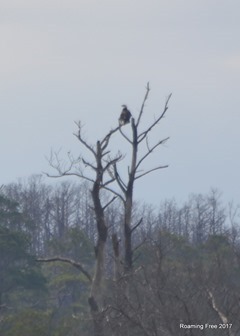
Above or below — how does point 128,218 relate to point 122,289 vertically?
above

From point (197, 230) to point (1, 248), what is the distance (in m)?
19.3

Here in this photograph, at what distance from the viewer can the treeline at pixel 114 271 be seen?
13.1 m

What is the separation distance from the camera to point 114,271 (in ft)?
57.8

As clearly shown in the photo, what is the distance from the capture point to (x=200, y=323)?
41.2ft

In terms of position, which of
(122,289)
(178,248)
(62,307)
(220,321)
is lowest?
(220,321)

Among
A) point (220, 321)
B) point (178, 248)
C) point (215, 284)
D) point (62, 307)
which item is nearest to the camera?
point (220, 321)

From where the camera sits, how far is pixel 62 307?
3525 centimetres

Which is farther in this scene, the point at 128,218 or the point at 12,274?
the point at 12,274

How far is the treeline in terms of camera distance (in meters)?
13.1

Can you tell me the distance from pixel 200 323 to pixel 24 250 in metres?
23.3

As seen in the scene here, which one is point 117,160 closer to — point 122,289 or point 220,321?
point 122,289

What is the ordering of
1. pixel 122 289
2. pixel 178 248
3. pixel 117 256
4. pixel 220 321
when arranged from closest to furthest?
1. pixel 220 321
2. pixel 122 289
3. pixel 117 256
4. pixel 178 248

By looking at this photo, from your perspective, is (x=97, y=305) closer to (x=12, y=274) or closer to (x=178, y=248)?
(x=12, y=274)

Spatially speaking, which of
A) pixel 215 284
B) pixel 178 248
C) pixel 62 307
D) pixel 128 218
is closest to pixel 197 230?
pixel 178 248
